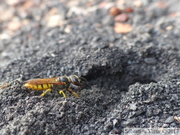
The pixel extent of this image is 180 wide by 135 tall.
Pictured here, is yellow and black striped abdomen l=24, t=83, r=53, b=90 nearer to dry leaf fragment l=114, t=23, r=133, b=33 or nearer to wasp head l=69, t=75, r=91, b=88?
wasp head l=69, t=75, r=91, b=88

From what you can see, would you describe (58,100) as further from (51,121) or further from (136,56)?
(136,56)

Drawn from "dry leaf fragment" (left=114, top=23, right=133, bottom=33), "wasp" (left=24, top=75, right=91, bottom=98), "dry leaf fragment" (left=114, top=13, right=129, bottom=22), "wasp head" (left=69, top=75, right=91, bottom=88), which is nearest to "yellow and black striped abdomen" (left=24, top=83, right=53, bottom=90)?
"wasp" (left=24, top=75, right=91, bottom=98)

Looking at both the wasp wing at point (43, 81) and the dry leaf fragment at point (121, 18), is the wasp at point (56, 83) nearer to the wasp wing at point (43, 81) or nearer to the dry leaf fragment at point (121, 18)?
the wasp wing at point (43, 81)

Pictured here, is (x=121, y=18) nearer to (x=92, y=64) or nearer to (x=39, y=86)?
(x=92, y=64)

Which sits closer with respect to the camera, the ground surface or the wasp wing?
the ground surface

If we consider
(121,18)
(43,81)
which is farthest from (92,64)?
(121,18)

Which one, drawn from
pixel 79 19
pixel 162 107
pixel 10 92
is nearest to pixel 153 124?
pixel 162 107
